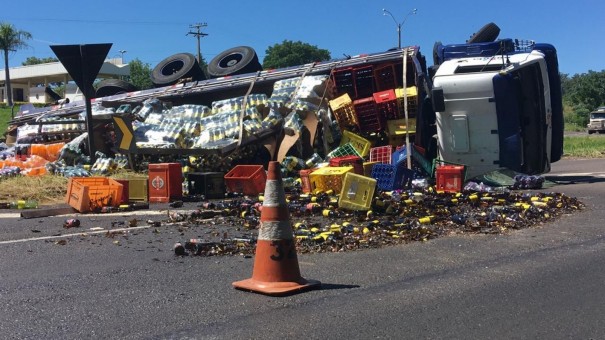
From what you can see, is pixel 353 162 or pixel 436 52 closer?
pixel 353 162

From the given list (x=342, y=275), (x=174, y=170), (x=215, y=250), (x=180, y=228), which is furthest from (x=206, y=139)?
(x=342, y=275)

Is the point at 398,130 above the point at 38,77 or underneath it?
underneath

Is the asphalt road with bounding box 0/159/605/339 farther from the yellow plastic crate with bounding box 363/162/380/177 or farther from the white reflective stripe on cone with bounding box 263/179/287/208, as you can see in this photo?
the yellow plastic crate with bounding box 363/162/380/177

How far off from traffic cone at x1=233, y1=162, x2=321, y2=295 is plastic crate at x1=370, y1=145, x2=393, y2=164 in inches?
366

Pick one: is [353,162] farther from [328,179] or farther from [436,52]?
[436,52]

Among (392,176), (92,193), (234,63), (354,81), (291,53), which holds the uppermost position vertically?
(291,53)

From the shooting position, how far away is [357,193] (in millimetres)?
9805

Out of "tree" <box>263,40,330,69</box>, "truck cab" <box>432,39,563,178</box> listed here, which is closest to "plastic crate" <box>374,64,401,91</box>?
"truck cab" <box>432,39,563,178</box>

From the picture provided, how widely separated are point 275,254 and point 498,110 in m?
9.34

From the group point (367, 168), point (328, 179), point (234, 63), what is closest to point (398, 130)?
point (367, 168)

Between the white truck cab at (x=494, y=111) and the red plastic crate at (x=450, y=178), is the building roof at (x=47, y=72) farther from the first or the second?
the red plastic crate at (x=450, y=178)

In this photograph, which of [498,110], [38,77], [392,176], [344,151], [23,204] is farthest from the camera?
[38,77]

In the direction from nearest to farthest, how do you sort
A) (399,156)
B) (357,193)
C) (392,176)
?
(357,193)
(392,176)
(399,156)

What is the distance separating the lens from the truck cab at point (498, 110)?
13.6 meters
